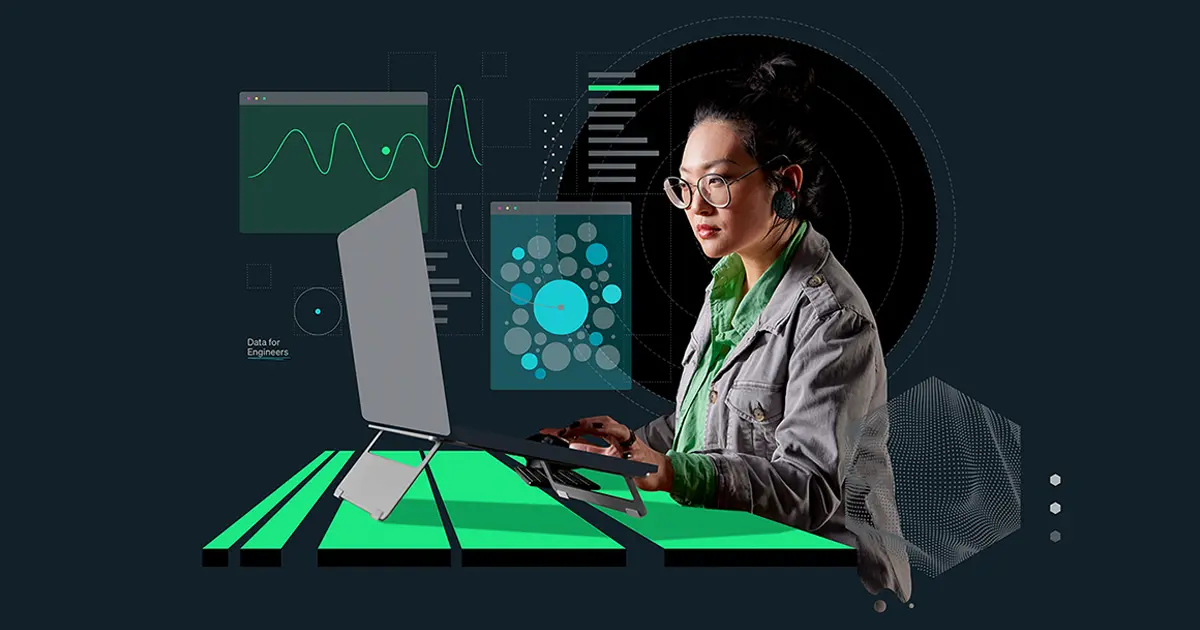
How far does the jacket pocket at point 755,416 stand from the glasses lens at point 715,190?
1.89 ft

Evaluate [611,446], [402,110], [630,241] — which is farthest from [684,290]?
[611,446]

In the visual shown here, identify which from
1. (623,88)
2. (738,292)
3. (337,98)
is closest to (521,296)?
(623,88)

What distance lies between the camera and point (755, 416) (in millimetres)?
3057

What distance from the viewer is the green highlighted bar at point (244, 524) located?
8.02ft

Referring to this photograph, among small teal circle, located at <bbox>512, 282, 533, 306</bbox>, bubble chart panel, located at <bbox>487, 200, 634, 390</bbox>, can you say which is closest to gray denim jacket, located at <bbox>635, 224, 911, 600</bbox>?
bubble chart panel, located at <bbox>487, 200, 634, 390</bbox>

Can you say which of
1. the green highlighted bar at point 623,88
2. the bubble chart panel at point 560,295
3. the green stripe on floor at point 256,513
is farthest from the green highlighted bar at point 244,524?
the green highlighted bar at point 623,88

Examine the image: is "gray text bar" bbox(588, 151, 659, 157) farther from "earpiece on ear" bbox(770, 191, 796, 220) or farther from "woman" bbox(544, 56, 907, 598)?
"earpiece on ear" bbox(770, 191, 796, 220)

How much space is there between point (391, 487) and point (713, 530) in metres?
0.85

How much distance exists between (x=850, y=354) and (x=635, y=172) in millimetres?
1729

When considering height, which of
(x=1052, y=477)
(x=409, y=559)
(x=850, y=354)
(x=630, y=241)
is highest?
(x=630, y=241)

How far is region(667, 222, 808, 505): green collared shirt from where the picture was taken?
3312 millimetres

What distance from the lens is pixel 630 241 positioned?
4516mm

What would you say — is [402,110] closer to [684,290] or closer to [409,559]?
[684,290]

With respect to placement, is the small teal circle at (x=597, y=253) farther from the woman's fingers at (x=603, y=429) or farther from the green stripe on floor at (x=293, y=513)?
the woman's fingers at (x=603, y=429)
